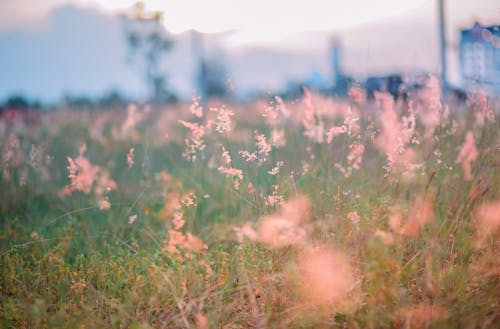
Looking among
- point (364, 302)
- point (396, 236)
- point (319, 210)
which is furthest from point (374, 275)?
point (319, 210)

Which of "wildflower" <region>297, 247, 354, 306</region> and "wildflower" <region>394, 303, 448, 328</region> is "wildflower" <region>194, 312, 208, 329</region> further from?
"wildflower" <region>394, 303, 448, 328</region>

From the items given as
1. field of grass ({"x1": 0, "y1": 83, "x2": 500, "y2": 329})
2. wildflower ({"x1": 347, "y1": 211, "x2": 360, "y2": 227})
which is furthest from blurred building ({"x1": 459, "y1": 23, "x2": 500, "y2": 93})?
wildflower ({"x1": 347, "y1": 211, "x2": 360, "y2": 227})

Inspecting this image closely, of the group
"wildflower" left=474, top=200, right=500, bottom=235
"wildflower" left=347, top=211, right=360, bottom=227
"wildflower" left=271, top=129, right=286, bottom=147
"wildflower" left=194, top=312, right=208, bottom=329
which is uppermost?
"wildflower" left=271, top=129, right=286, bottom=147

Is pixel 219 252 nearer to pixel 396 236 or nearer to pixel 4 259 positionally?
pixel 396 236

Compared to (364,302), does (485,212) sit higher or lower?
higher

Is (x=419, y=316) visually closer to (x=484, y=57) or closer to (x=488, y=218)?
(x=488, y=218)

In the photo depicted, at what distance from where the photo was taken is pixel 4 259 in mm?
2631

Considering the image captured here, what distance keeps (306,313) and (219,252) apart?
2.26 ft

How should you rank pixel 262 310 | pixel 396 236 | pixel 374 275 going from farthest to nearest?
pixel 396 236 < pixel 262 310 < pixel 374 275

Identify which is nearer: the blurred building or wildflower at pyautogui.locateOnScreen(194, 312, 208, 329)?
wildflower at pyautogui.locateOnScreen(194, 312, 208, 329)

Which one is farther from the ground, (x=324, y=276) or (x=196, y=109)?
(x=196, y=109)

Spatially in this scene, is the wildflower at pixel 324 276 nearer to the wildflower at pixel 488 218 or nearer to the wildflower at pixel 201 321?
the wildflower at pixel 201 321

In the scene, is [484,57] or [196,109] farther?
[484,57]

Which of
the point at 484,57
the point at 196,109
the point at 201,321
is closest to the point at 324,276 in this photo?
the point at 201,321
